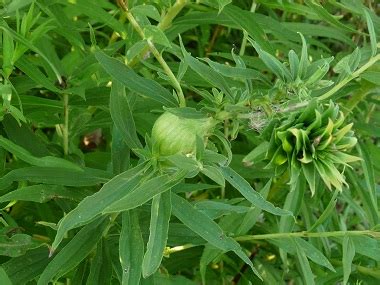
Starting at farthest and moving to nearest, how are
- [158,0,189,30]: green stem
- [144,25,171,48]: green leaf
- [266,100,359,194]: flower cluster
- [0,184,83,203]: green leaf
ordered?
[158,0,189,30]: green stem < [0,184,83,203]: green leaf < [144,25,171,48]: green leaf < [266,100,359,194]: flower cluster

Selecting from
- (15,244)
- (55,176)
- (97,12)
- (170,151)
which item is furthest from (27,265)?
(97,12)

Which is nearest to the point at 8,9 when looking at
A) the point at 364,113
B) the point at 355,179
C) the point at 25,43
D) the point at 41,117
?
the point at 25,43

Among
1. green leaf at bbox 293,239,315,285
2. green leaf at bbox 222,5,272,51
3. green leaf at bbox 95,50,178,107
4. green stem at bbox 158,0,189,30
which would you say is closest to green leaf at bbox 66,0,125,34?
green stem at bbox 158,0,189,30

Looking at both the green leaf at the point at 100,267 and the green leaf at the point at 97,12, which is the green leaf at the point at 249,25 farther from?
the green leaf at the point at 100,267

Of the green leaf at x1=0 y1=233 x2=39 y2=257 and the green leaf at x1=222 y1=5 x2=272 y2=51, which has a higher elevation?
the green leaf at x1=222 y1=5 x2=272 y2=51

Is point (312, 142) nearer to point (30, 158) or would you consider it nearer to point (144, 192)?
point (144, 192)

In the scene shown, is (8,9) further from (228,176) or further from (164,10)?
(228,176)

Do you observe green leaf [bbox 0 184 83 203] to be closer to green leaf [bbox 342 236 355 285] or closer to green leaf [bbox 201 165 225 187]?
green leaf [bbox 201 165 225 187]
